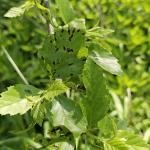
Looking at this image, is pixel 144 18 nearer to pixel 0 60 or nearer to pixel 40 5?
pixel 0 60

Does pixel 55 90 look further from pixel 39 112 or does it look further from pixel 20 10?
pixel 20 10

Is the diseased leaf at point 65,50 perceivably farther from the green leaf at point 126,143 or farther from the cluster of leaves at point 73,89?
the green leaf at point 126,143

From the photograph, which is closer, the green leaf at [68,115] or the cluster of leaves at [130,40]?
the green leaf at [68,115]

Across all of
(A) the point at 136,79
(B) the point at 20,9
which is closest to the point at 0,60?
(A) the point at 136,79

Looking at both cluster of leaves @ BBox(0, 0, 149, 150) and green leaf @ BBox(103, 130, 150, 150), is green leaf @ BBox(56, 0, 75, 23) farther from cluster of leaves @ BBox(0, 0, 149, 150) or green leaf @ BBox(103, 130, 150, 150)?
green leaf @ BBox(103, 130, 150, 150)

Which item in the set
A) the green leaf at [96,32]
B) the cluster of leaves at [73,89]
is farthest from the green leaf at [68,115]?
the green leaf at [96,32]

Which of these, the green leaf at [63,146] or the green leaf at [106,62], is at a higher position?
the green leaf at [106,62]

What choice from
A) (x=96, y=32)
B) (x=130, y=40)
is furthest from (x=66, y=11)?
(x=130, y=40)
